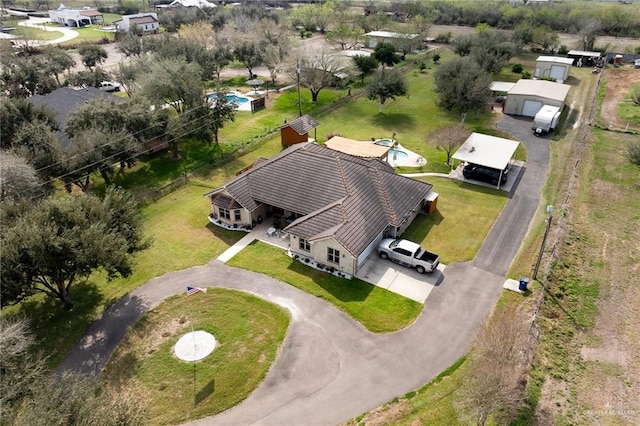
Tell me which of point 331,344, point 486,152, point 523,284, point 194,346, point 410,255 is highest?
point 486,152

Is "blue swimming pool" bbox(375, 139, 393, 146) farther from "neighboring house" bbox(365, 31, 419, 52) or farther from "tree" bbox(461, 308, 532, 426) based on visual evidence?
"neighboring house" bbox(365, 31, 419, 52)

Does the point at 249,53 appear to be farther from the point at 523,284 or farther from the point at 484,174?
the point at 523,284

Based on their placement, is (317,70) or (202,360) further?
(317,70)

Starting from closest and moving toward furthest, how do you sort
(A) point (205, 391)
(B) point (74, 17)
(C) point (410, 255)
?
(A) point (205, 391) → (C) point (410, 255) → (B) point (74, 17)

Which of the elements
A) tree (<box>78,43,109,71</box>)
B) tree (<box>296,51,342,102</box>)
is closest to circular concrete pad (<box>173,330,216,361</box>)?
tree (<box>296,51,342,102</box>)

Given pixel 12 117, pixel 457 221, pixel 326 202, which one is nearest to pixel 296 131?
pixel 326 202

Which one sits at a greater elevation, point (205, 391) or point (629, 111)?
point (629, 111)

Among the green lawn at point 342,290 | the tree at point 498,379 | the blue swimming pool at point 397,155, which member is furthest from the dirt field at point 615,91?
the tree at point 498,379

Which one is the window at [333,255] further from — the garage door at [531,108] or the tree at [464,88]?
the garage door at [531,108]
